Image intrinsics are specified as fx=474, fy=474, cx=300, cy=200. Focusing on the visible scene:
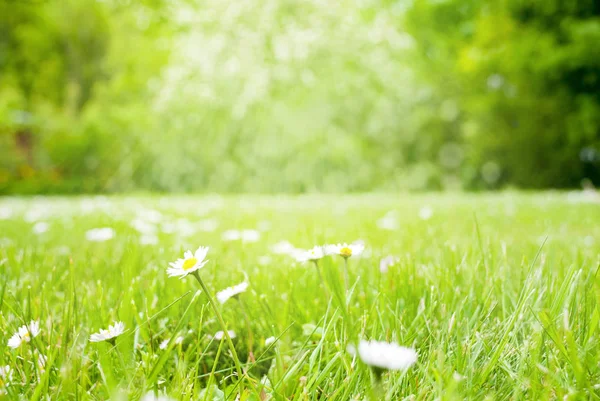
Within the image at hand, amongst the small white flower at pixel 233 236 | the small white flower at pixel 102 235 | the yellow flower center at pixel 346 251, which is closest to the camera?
the yellow flower center at pixel 346 251

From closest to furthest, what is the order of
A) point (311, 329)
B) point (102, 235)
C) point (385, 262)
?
1. point (311, 329)
2. point (385, 262)
3. point (102, 235)

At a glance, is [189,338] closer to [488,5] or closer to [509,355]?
[509,355]

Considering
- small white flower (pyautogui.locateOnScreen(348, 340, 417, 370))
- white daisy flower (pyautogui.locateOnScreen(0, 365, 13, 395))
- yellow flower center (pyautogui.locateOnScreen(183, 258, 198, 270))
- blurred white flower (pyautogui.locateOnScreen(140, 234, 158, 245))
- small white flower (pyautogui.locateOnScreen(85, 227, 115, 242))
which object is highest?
yellow flower center (pyautogui.locateOnScreen(183, 258, 198, 270))

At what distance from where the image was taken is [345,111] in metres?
9.73

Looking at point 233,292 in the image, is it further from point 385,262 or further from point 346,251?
point 385,262

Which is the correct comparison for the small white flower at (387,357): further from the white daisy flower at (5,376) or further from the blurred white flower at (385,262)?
the blurred white flower at (385,262)

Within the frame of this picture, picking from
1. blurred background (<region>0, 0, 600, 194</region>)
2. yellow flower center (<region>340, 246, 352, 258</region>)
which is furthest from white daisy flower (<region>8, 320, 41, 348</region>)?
blurred background (<region>0, 0, 600, 194</region>)

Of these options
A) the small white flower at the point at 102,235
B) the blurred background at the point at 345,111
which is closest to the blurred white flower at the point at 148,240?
the small white flower at the point at 102,235

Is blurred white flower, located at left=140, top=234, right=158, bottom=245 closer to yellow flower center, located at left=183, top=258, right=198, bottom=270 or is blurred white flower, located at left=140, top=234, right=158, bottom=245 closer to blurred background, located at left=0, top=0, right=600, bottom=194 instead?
yellow flower center, located at left=183, top=258, right=198, bottom=270

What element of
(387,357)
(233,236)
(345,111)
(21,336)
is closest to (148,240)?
(233,236)

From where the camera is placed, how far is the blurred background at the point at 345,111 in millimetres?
8555

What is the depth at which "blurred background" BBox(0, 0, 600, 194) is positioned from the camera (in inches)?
337

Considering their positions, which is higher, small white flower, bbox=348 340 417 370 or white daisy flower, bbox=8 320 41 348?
small white flower, bbox=348 340 417 370

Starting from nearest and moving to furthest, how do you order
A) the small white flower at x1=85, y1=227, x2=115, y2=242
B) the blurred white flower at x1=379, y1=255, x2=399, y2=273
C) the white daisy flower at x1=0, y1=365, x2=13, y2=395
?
1. the white daisy flower at x1=0, y1=365, x2=13, y2=395
2. the blurred white flower at x1=379, y1=255, x2=399, y2=273
3. the small white flower at x1=85, y1=227, x2=115, y2=242
